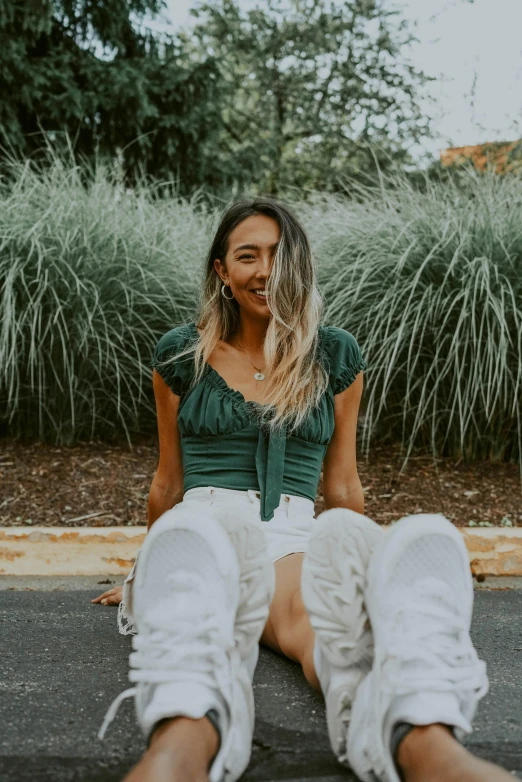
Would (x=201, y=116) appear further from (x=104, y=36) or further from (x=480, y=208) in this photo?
(x=480, y=208)

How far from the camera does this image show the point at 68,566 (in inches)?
129

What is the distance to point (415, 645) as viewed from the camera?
1272mm

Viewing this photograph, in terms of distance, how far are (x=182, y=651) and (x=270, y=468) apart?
0.84 m

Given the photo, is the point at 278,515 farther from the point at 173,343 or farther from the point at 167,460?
the point at 173,343

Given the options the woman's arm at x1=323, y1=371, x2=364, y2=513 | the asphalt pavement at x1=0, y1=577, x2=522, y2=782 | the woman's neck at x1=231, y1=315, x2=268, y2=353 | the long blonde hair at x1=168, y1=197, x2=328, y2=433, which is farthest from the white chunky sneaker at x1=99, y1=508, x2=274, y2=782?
the woman's neck at x1=231, y1=315, x2=268, y2=353

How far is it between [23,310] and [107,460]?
3.03ft

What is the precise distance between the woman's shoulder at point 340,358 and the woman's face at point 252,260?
0.19 meters

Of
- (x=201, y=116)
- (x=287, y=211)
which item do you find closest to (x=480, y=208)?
(x=287, y=211)

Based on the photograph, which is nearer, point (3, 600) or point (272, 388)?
point (272, 388)

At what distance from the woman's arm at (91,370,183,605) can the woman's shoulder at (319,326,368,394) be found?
45 cm

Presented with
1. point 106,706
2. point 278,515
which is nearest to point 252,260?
point 278,515

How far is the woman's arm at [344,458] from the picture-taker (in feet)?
7.45

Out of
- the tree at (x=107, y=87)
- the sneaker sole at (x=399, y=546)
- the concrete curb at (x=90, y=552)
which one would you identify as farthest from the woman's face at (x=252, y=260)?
the tree at (x=107, y=87)

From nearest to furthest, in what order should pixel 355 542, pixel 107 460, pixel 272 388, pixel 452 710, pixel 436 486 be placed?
pixel 452 710
pixel 355 542
pixel 272 388
pixel 436 486
pixel 107 460
